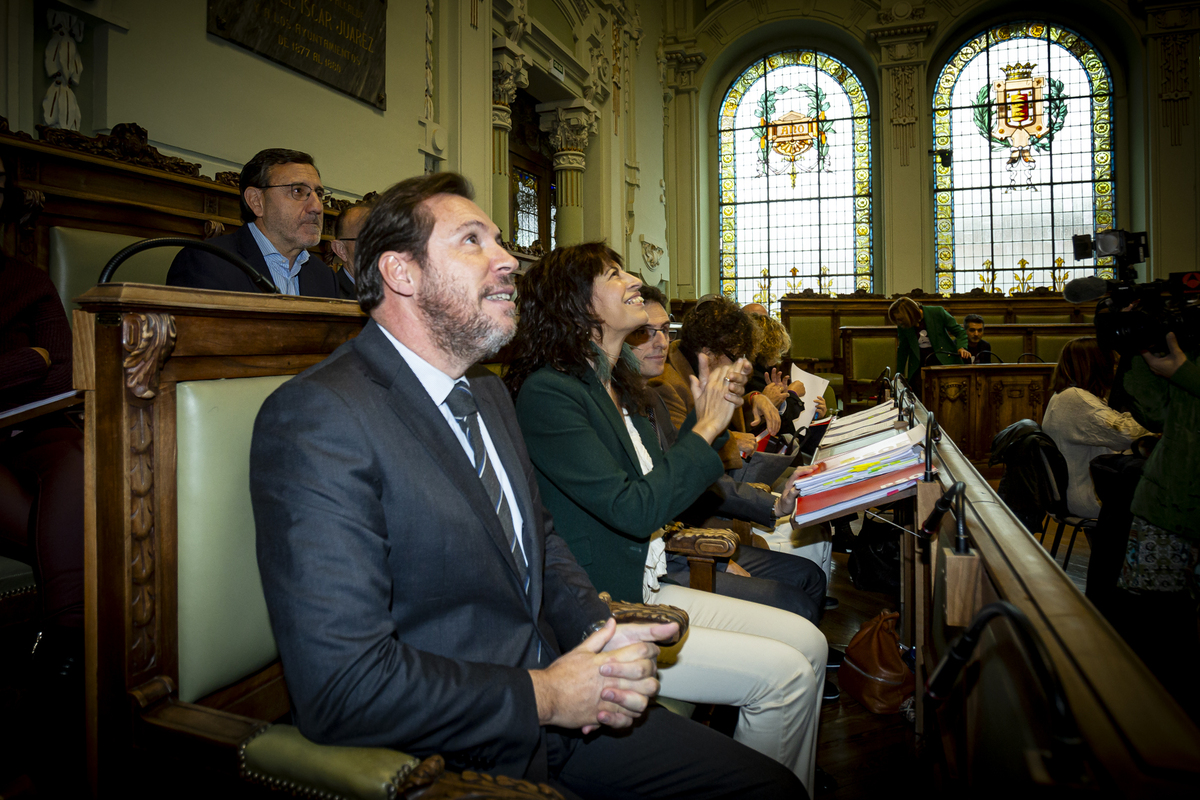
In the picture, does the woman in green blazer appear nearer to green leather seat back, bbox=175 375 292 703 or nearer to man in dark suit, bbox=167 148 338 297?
man in dark suit, bbox=167 148 338 297

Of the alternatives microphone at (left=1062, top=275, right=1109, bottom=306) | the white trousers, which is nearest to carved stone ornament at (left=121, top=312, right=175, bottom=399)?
the white trousers

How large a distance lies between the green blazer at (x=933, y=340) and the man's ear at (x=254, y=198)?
18.5 feet

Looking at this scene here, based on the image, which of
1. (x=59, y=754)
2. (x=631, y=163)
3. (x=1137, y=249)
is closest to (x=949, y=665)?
(x=59, y=754)

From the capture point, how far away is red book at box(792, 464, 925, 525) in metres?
1.63

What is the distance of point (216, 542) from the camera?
3.36ft

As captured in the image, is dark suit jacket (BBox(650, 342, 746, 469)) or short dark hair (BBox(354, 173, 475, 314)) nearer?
short dark hair (BBox(354, 173, 475, 314))

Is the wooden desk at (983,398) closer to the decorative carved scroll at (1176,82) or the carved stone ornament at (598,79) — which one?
the carved stone ornament at (598,79)

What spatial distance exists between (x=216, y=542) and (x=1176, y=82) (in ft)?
41.7

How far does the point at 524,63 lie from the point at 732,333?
16.5 feet

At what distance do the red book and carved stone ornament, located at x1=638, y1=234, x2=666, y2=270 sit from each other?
8.38 m

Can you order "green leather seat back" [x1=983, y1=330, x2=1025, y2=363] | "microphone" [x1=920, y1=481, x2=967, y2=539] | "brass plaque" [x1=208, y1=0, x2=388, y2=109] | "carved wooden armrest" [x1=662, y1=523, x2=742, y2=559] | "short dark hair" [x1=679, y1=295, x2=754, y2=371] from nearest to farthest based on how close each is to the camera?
Answer: "microphone" [x1=920, y1=481, x2=967, y2=539]
"carved wooden armrest" [x1=662, y1=523, x2=742, y2=559]
"short dark hair" [x1=679, y1=295, x2=754, y2=371]
"brass plaque" [x1=208, y1=0, x2=388, y2=109]
"green leather seat back" [x1=983, y1=330, x2=1025, y2=363]

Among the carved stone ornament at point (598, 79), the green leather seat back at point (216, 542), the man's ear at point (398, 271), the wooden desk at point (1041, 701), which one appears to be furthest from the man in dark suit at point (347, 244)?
the carved stone ornament at point (598, 79)

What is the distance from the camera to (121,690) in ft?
3.04

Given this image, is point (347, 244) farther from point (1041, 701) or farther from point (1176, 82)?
point (1176, 82)
